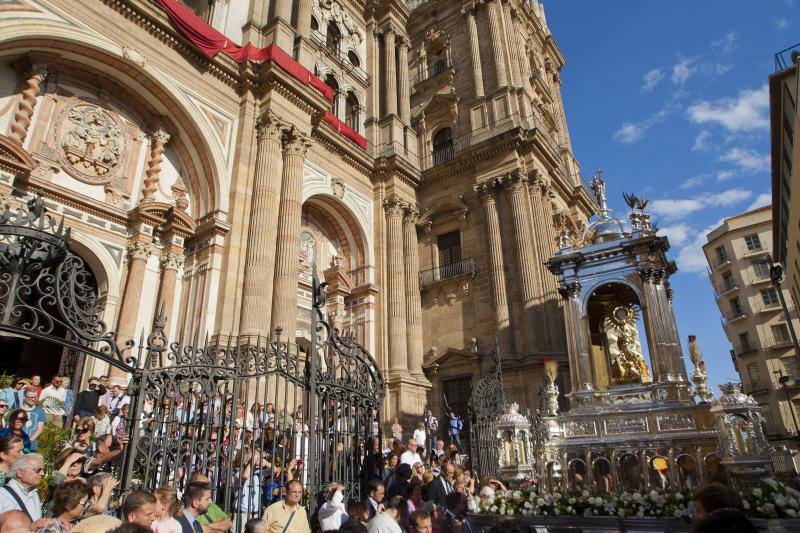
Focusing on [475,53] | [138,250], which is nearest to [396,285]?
[138,250]

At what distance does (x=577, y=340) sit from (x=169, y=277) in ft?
38.2

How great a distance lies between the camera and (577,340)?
14.0 meters

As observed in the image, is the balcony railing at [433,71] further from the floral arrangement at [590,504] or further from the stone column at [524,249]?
the floral arrangement at [590,504]

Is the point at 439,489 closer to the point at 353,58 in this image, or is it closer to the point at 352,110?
the point at 352,110

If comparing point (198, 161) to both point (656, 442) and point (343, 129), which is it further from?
point (656, 442)

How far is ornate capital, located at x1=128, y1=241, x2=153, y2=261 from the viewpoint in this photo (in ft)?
45.1

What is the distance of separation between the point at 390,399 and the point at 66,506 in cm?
1514

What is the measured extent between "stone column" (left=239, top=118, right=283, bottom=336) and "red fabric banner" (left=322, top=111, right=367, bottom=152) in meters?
3.82

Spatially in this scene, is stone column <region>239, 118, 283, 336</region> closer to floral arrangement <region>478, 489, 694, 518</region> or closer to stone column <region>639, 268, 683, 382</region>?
floral arrangement <region>478, 489, 694, 518</region>

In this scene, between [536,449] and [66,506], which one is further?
[536,449]

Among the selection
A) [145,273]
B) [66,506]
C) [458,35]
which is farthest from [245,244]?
[458,35]

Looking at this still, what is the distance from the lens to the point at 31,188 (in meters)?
12.0

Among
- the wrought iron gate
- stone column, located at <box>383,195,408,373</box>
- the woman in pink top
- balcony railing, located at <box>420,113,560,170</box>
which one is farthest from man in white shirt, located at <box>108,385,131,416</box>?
balcony railing, located at <box>420,113,560,170</box>

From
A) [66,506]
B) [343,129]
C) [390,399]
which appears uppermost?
[343,129]
